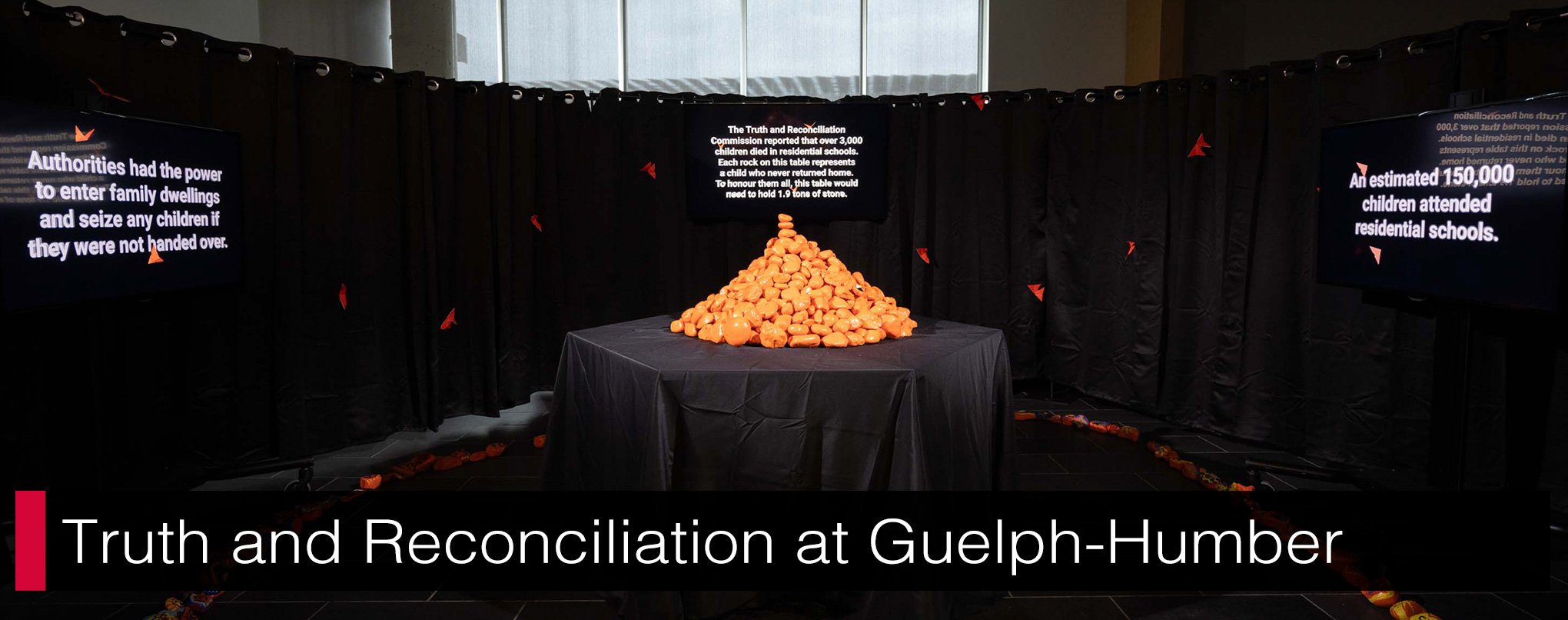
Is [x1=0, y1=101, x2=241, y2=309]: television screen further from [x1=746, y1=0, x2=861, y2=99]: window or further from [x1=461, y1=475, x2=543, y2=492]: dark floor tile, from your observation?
[x1=746, y1=0, x2=861, y2=99]: window

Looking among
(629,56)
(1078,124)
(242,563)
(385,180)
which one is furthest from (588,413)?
(629,56)

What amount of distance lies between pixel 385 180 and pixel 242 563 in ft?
6.36

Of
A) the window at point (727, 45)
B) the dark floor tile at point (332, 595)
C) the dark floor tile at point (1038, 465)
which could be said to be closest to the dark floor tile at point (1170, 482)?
the dark floor tile at point (1038, 465)

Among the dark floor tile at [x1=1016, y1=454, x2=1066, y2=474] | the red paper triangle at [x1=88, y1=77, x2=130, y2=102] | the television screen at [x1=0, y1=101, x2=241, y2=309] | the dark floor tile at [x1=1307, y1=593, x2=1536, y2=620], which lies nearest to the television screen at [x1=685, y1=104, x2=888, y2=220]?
the dark floor tile at [x1=1016, y1=454, x2=1066, y2=474]

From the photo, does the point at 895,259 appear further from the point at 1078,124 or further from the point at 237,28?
the point at 237,28

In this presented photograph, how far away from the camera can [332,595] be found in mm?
2326

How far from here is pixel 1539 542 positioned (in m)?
2.58

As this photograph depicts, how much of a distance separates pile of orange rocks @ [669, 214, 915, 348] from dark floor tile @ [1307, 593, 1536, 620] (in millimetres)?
1399

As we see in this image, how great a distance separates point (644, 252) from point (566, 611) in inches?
109

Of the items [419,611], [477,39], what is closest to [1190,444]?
[419,611]

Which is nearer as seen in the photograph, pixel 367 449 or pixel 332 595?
pixel 332 595

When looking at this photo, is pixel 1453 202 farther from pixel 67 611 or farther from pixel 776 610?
pixel 67 611

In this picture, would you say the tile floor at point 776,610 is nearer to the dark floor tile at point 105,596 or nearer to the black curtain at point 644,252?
the dark floor tile at point 105,596

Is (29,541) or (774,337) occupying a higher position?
(774,337)
